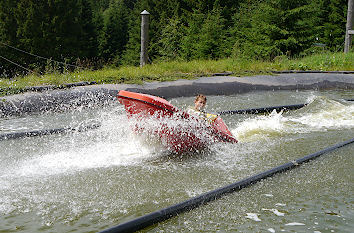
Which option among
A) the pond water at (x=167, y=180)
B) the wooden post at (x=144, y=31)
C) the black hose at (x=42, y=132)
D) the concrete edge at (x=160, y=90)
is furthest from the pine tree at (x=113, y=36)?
the pond water at (x=167, y=180)

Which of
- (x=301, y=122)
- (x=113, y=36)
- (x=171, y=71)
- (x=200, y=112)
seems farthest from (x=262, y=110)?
(x=113, y=36)

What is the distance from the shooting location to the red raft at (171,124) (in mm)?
4785

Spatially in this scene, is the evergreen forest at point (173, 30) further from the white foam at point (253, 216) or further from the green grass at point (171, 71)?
the white foam at point (253, 216)

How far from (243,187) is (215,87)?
5.78 metres

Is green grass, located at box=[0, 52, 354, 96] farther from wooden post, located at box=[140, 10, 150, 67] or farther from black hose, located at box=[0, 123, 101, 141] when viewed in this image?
black hose, located at box=[0, 123, 101, 141]

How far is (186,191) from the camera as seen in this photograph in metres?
4.07

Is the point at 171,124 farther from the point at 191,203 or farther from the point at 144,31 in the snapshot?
the point at 144,31

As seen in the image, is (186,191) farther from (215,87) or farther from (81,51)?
(81,51)

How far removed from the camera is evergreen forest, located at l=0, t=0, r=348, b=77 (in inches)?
623

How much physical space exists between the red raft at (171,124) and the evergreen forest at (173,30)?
7.26 metres

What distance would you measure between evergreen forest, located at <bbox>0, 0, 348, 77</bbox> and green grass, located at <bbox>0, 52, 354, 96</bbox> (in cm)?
160

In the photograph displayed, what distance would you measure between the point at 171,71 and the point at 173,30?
383 inches

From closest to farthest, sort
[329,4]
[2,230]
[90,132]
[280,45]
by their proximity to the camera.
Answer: [2,230], [90,132], [280,45], [329,4]

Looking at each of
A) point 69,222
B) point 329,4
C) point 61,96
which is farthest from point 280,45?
point 69,222
